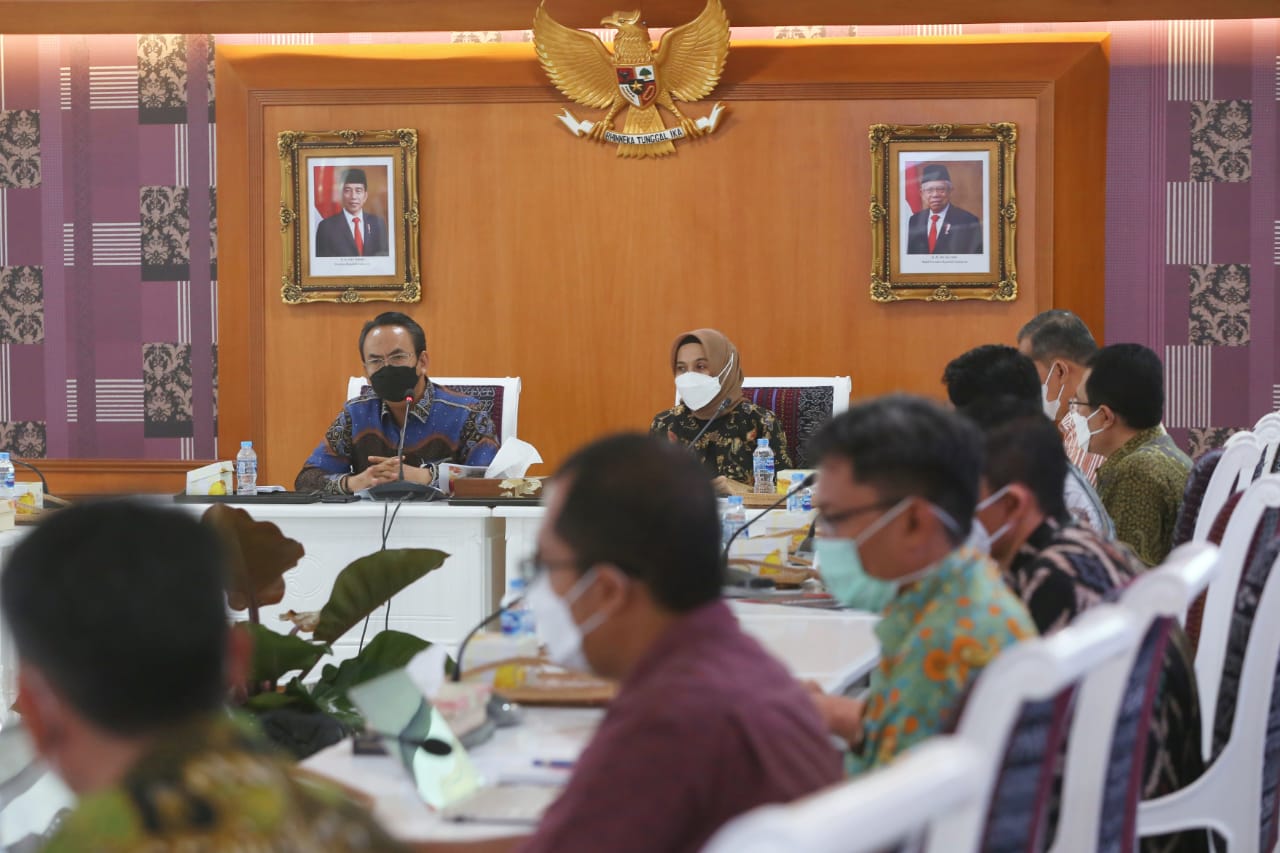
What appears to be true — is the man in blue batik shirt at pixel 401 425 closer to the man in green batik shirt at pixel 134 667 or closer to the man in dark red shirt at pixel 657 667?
the man in dark red shirt at pixel 657 667

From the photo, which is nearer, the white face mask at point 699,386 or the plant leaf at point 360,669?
the plant leaf at point 360,669

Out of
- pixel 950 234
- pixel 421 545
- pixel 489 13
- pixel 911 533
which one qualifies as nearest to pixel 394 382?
pixel 421 545

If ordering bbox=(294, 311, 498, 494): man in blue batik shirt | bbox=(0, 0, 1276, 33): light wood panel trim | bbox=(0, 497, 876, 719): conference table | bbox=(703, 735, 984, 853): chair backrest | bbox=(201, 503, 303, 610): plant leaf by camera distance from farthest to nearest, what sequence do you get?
bbox=(0, 0, 1276, 33): light wood panel trim → bbox=(294, 311, 498, 494): man in blue batik shirt → bbox=(0, 497, 876, 719): conference table → bbox=(201, 503, 303, 610): plant leaf → bbox=(703, 735, 984, 853): chair backrest

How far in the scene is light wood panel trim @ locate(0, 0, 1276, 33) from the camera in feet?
17.2

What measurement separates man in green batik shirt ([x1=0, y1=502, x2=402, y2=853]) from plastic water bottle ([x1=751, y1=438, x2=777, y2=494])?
129 inches

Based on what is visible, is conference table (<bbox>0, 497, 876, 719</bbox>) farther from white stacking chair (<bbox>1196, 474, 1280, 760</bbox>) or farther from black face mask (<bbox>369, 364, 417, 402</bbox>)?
white stacking chair (<bbox>1196, 474, 1280, 760</bbox>)

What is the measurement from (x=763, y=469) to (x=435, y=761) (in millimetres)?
2812

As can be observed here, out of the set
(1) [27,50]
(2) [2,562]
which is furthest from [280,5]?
(2) [2,562]

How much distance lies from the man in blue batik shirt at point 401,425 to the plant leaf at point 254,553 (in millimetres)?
2132

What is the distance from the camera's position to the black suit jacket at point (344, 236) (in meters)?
5.68

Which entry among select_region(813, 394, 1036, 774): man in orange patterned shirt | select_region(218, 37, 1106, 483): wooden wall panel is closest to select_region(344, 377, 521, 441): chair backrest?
select_region(218, 37, 1106, 483): wooden wall panel

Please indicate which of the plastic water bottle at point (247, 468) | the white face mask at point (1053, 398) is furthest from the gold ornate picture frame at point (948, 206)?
the plastic water bottle at point (247, 468)

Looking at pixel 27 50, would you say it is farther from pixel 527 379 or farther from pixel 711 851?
pixel 711 851

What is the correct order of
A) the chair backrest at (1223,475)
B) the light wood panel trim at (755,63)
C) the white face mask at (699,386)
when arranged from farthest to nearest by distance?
the light wood panel trim at (755,63), the white face mask at (699,386), the chair backrest at (1223,475)
